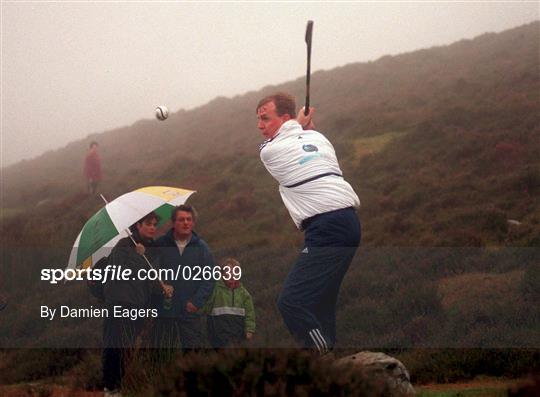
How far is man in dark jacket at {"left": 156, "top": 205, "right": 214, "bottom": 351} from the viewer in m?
6.77

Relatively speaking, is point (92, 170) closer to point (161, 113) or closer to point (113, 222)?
point (161, 113)

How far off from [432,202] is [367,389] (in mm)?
12128

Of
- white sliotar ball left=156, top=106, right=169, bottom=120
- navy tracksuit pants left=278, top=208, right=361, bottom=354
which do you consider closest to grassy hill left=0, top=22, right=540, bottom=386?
navy tracksuit pants left=278, top=208, right=361, bottom=354

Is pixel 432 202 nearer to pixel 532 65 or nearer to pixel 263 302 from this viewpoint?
pixel 263 302

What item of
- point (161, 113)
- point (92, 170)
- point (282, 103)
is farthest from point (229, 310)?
point (92, 170)

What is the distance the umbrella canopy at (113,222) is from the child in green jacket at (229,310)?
0.87 metres

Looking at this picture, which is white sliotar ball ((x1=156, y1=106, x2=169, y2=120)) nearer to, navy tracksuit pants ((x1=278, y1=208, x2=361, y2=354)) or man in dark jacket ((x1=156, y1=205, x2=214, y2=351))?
man in dark jacket ((x1=156, y1=205, x2=214, y2=351))

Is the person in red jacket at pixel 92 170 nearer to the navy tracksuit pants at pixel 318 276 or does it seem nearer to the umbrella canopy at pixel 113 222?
the umbrella canopy at pixel 113 222

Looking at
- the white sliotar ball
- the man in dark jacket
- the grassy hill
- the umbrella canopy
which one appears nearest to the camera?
the man in dark jacket

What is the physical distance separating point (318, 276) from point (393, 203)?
1082cm

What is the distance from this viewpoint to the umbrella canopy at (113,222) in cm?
702

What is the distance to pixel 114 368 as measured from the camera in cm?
637

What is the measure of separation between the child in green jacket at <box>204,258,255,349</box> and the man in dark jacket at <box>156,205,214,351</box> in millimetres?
215

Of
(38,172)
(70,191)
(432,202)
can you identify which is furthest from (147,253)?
(38,172)
